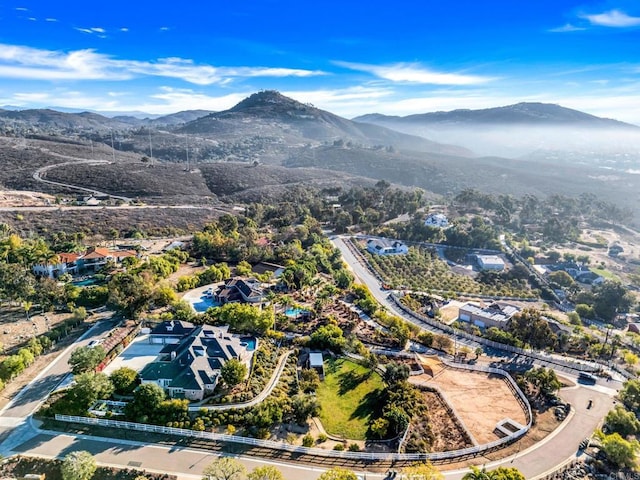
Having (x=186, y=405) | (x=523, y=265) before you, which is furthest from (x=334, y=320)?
(x=523, y=265)

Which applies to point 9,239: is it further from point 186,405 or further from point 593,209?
point 593,209

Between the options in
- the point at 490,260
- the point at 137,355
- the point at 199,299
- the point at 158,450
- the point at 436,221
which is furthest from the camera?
the point at 436,221

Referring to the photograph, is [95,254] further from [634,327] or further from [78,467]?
[634,327]

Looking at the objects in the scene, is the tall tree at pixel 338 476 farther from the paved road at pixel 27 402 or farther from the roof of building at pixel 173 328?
the roof of building at pixel 173 328

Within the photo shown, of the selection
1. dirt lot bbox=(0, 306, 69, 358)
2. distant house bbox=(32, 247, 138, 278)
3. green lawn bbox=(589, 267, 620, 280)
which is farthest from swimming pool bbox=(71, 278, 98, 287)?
green lawn bbox=(589, 267, 620, 280)

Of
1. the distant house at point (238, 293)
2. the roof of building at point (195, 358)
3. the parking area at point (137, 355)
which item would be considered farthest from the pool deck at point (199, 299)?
the roof of building at point (195, 358)

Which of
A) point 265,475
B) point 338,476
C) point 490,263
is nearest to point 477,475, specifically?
point 338,476
